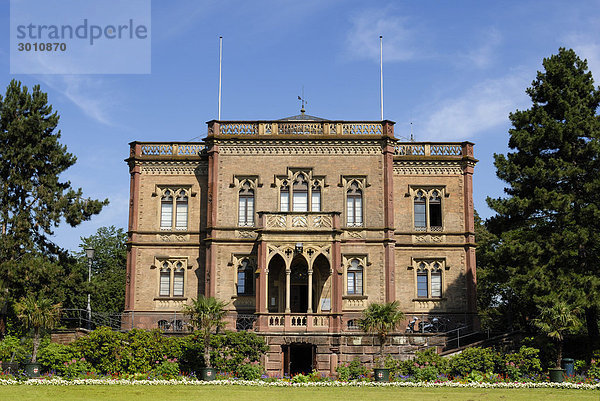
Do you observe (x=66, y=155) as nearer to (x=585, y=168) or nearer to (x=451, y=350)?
(x=451, y=350)

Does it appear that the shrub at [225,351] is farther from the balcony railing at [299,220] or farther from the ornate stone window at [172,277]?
the ornate stone window at [172,277]

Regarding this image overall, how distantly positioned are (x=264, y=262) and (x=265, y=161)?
677cm

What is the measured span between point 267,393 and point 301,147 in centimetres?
1859

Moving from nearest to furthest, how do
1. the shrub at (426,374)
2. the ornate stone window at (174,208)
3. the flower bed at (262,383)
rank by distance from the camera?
the flower bed at (262,383), the shrub at (426,374), the ornate stone window at (174,208)

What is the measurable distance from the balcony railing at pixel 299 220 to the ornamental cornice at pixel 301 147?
16.2 ft

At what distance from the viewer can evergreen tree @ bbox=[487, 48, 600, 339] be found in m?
32.6

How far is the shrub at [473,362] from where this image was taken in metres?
30.5

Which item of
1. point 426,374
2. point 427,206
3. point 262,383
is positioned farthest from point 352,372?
point 427,206

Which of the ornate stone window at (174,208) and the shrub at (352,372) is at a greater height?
the ornate stone window at (174,208)

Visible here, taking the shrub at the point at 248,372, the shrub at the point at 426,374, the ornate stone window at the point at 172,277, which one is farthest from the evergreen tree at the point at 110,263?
the shrub at the point at 426,374

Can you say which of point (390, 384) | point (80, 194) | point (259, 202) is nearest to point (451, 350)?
point (390, 384)

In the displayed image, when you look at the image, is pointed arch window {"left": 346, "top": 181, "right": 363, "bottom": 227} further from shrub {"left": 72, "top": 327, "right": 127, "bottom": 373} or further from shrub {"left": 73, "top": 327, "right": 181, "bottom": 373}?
shrub {"left": 72, "top": 327, "right": 127, "bottom": 373}

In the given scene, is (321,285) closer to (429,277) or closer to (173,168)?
(429,277)

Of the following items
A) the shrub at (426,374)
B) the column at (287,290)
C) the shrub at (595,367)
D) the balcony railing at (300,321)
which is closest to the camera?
the shrub at (595,367)
